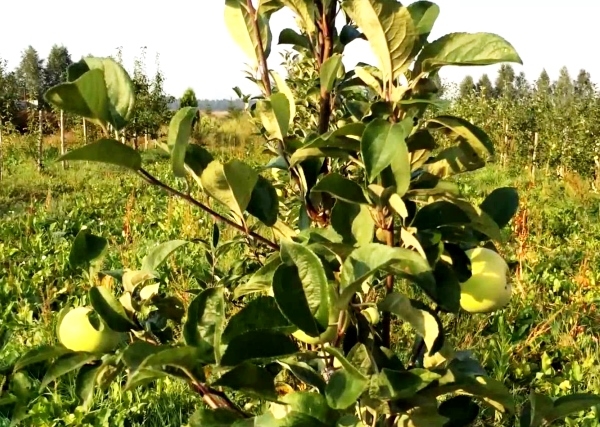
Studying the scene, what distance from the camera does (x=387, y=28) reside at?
0.73 meters

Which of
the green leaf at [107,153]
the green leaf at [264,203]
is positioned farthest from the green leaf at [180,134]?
the green leaf at [264,203]

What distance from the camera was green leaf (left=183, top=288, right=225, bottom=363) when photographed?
78 cm

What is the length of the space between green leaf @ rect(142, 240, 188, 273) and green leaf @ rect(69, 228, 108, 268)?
101 mm

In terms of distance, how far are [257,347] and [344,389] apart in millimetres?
99

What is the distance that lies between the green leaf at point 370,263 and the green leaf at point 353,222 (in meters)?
0.10

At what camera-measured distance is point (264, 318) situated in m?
0.73

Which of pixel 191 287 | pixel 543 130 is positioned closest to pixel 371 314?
pixel 191 287

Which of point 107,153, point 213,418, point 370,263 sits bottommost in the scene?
point 213,418

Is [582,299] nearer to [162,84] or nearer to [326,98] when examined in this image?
[326,98]

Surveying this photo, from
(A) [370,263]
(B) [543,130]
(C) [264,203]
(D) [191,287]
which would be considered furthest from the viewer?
(B) [543,130]

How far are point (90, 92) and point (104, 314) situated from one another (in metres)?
0.29

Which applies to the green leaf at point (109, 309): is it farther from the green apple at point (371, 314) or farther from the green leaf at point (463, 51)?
the green leaf at point (463, 51)

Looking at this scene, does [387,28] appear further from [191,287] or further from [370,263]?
[191,287]

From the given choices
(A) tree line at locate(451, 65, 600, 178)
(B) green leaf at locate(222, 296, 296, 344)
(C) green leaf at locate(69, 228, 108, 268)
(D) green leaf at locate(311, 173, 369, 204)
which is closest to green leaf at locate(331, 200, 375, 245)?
Result: (D) green leaf at locate(311, 173, 369, 204)
